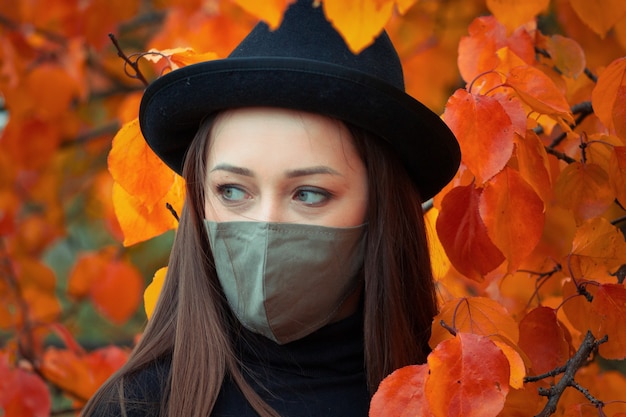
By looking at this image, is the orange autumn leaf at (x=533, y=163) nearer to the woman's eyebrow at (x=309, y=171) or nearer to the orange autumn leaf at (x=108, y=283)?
the woman's eyebrow at (x=309, y=171)

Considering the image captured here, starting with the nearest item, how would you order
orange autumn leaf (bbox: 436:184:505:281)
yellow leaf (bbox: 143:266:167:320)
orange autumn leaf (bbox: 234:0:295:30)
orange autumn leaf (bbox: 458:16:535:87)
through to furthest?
orange autumn leaf (bbox: 234:0:295:30), orange autumn leaf (bbox: 436:184:505:281), orange autumn leaf (bbox: 458:16:535:87), yellow leaf (bbox: 143:266:167:320)

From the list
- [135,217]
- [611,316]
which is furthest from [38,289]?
[611,316]

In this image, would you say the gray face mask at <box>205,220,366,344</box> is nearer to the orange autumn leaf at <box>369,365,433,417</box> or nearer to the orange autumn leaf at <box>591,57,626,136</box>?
the orange autumn leaf at <box>369,365,433,417</box>

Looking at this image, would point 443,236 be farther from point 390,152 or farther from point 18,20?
point 18,20

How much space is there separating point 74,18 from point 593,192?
324cm

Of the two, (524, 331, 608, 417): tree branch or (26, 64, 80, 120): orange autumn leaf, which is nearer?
(524, 331, 608, 417): tree branch

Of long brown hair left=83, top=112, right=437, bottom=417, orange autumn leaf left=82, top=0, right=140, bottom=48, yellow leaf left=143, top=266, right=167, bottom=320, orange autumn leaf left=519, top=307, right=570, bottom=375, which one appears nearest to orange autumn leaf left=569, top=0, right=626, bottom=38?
long brown hair left=83, top=112, right=437, bottom=417

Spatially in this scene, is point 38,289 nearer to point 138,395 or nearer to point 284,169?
point 138,395

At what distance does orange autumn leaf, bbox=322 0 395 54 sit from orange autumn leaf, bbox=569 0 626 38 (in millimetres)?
705

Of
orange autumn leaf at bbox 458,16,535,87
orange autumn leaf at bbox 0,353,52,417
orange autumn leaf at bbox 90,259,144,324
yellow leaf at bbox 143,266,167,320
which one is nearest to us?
orange autumn leaf at bbox 458,16,535,87

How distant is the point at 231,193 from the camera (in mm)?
2064

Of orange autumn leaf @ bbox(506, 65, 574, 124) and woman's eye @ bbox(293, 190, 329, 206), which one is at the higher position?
orange autumn leaf @ bbox(506, 65, 574, 124)

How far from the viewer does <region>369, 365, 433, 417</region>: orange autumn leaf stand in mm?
1688

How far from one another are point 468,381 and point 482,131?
0.48m
